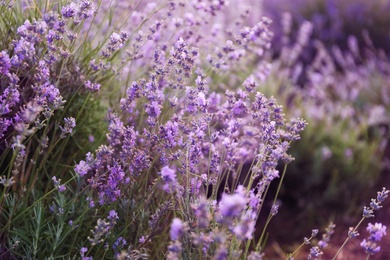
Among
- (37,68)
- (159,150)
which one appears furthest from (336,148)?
(37,68)

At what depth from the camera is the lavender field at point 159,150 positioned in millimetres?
1719

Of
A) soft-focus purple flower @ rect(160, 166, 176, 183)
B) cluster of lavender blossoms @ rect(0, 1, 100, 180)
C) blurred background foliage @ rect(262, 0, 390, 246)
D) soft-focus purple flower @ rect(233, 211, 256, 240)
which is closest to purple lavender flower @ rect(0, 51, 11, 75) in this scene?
cluster of lavender blossoms @ rect(0, 1, 100, 180)

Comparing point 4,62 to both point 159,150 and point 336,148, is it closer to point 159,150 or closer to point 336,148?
point 159,150

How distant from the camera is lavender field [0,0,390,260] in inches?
67.7

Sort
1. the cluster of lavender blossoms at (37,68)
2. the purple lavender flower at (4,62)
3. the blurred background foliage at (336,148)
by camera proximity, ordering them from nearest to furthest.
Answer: the cluster of lavender blossoms at (37,68) → the purple lavender flower at (4,62) → the blurred background foliage at (336,148)

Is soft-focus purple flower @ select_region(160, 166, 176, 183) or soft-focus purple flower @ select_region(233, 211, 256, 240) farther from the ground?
soft-focus purple flower @ select_region(160, 166, 176, 183)

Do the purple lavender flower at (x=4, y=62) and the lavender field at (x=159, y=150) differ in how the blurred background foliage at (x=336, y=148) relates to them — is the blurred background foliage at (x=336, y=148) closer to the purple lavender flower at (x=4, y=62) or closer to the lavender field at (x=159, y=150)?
the lavender field at (x=159, y=150)

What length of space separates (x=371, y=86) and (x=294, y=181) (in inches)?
70.5

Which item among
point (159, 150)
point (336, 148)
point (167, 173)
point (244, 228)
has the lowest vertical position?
point (244, 228)

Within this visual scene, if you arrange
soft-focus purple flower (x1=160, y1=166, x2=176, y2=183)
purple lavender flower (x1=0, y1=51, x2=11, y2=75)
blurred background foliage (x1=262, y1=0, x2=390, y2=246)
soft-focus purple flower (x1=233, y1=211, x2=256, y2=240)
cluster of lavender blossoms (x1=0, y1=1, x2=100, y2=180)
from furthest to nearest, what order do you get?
blurred background foliage (x1=262, y1=0, x2=390, y2=246) → purple lavender flower (x1=0, y1=51, x2=11, y2=75) → cluster of lavender blossoms (x1=0, y1=1, x2=100, y2=180) → soft-focus purple flower (x1=160, y1=166, x2=176, y2=183) → soft-focus purple flower (x1=233, y1=211, x2=256, y2=240)

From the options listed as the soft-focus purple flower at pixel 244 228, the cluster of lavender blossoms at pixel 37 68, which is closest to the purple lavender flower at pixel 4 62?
the cluster of lavender blossoms at pixel 37 68

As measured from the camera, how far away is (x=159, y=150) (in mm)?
1936

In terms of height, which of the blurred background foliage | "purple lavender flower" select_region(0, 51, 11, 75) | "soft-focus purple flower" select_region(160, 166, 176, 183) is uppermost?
the blurred background foliage

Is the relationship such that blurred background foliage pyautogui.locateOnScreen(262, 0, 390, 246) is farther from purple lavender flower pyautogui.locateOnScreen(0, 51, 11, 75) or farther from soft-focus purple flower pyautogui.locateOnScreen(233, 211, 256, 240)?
purple lavender flower pyautogui.locateOnScreen(0, 51, 11, 75)
